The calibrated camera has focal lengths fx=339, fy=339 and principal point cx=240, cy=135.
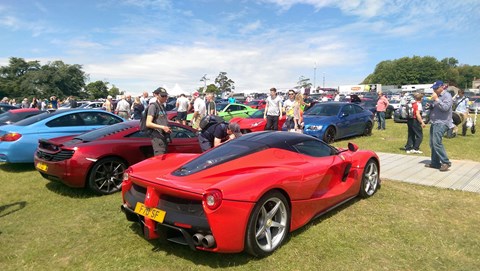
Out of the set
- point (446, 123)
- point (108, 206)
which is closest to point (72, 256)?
point (108, 206)

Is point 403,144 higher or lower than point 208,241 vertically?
lower

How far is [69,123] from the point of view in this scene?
8.16 metres

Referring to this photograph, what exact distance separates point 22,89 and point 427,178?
84505 millimetres

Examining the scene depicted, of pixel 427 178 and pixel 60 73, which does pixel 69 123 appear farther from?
pixel 60 73

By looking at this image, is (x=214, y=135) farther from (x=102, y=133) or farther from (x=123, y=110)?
(x=123, y=110)

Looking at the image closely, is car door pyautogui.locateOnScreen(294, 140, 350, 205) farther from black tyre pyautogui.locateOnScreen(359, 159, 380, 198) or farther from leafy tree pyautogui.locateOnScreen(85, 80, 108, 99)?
leafy tree pyautogui.locateOnScreen(85, 80, 108, 99)

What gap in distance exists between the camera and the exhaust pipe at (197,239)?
3.04 metres

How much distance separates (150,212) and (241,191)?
0.95 metres

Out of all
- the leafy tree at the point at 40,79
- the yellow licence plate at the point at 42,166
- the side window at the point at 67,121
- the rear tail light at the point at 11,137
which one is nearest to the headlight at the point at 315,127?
the side window at the point at 67,121

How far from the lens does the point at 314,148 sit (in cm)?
444

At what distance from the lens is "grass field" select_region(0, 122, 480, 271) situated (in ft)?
11.2

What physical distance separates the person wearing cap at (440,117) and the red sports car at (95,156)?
573 centimetres

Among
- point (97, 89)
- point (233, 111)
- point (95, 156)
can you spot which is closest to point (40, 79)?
point (97, 89)

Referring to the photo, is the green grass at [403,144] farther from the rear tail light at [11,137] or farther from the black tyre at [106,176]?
the rear tail light at [11,137]
